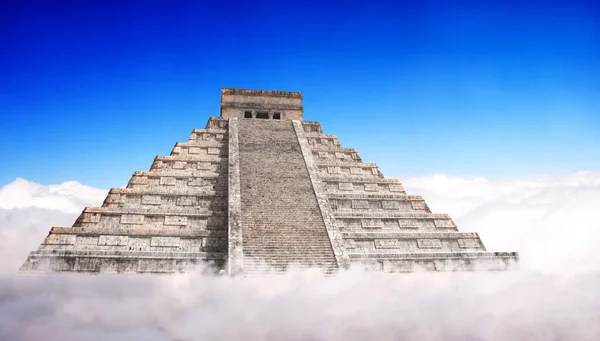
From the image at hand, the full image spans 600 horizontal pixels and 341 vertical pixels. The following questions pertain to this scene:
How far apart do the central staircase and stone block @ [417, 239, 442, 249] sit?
116 inches

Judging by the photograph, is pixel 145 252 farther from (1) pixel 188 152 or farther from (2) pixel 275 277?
(1) pixel 188 152

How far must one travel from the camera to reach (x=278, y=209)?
1238cm

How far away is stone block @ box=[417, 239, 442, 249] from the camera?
12547 millimetres

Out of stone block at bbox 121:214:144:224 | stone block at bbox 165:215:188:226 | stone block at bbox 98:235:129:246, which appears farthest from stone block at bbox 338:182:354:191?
stone block at bbox 98:235:129:246

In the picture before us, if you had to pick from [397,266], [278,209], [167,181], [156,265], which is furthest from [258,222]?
[397,266]

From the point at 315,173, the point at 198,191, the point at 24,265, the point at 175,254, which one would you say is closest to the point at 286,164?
the point at 315,173

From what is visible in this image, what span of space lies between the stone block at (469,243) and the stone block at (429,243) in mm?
637

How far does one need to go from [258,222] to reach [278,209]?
866 mm

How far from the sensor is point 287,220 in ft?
39.2

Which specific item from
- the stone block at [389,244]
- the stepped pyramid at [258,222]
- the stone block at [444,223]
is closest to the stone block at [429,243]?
the stepped pyramid at [258,222]

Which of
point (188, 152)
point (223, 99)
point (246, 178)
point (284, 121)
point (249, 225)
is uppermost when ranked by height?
point (223, 99)

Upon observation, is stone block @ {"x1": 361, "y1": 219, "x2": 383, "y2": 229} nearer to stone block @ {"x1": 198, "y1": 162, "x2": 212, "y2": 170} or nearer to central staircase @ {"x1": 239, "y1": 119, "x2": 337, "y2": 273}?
central staircase @ {"x1": 239, "y1": 119, "x2": 337, "y2": 273}

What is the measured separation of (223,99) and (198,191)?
739 centimetres

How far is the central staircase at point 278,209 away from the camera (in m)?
10.6
